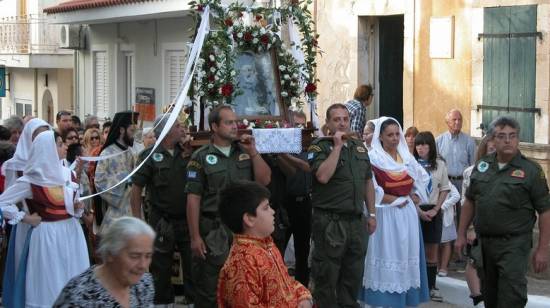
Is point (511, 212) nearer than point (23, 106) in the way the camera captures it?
Yes

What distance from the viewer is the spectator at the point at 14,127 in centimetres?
1255

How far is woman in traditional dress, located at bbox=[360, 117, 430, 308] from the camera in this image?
34.3 feet

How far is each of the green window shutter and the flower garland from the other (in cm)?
340

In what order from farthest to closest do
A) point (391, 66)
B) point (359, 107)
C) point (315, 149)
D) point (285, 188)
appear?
point (391, 66), point (359, 107), point (285, 188), point (315, 149)

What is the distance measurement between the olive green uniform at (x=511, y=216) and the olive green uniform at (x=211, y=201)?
6.94 feet

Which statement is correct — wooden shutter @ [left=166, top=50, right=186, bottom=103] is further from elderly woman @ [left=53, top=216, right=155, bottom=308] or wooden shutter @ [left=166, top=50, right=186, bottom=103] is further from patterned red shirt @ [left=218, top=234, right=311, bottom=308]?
elderly woman @ [left=53, top=216, right=155, bottom=308]

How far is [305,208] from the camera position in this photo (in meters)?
11.7

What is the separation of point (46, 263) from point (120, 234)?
4034 mm

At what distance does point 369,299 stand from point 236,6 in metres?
3.13

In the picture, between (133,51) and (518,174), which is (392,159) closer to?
(518,174)

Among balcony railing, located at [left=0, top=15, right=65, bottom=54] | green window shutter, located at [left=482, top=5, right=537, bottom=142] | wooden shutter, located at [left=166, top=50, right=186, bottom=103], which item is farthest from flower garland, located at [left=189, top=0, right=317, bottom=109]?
balcony railing, located at [left=0, top=15, right=65, bottom=54]

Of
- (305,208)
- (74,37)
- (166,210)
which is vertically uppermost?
(74,37)

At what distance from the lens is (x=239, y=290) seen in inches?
247

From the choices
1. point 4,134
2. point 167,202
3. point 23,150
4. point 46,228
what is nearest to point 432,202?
point 167,202
